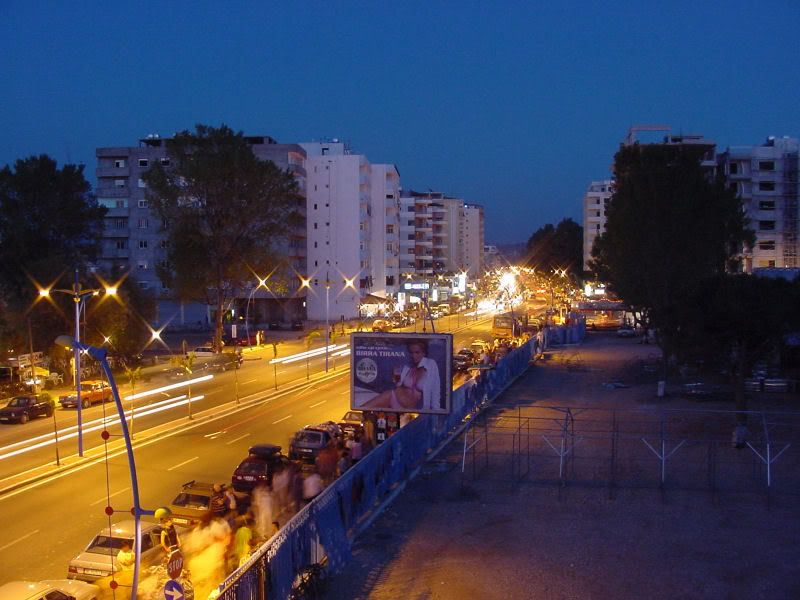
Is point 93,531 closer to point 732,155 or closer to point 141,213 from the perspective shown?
point 141,213

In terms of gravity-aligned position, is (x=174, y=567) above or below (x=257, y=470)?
above

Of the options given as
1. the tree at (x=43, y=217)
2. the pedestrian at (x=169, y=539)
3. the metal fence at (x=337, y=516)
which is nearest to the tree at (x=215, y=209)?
the tree at (x=43, y=217)

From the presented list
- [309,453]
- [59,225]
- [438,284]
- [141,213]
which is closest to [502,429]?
[309,453]

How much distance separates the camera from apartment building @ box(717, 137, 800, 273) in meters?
69.2

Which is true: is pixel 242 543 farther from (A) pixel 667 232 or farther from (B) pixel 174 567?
(A) pixel 667 232

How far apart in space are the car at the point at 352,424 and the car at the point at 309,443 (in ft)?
4.77

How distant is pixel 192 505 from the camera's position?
14.9 meters

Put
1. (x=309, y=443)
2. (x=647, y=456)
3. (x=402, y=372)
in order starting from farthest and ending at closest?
(x=647, y=456) < (x=402, y=372) < (x=309, y=443)

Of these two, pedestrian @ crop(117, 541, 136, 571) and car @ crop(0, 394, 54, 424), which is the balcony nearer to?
car @ crop(0, 394, 54, 424)

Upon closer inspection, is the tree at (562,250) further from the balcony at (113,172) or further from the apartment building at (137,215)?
the balcony at (113,172)

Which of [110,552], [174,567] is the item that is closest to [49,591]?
[110,552]

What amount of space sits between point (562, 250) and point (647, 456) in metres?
114

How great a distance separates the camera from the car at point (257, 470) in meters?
17.3

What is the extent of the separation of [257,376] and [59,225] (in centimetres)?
2128
